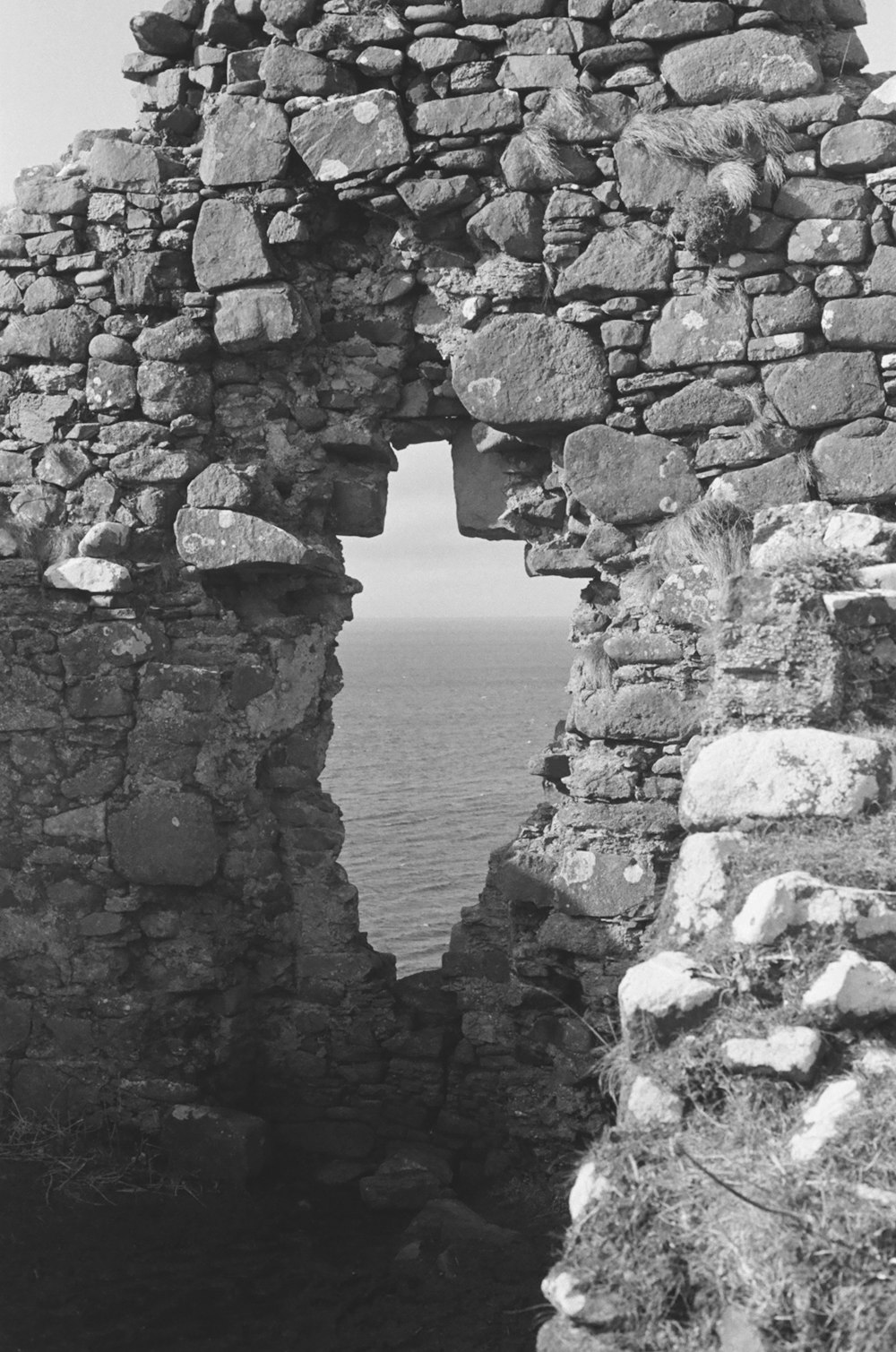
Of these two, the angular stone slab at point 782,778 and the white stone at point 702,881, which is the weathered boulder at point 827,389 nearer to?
the angular stone slab at point 782,778

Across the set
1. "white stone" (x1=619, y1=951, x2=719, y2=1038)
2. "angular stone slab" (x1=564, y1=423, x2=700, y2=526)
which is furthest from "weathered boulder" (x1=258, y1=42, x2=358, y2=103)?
"white stone" (x1=619, y1=951, x2=719, y2=1038)

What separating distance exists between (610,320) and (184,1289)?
4.59 metres

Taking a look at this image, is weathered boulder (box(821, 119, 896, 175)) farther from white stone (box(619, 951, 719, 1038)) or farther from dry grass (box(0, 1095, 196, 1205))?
dry grass (box(0, 1095, 196, 1205))

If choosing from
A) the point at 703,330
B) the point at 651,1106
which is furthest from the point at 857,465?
the point at 651,1106

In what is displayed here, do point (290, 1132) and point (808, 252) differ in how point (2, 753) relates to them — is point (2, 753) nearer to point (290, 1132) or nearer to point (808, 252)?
point (290, 1132)

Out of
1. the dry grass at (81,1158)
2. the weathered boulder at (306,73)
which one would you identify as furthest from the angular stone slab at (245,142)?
the dry grass at (81,1158)

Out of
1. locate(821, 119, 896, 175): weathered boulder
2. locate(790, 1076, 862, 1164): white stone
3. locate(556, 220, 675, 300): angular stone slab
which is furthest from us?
locate(556, 220, 675, 300): angular stone slab

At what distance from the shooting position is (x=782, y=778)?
3.99 m

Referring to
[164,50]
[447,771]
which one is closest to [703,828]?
[164,50]

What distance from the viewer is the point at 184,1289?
5359 millimetres

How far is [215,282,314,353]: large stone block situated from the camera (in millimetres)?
6328

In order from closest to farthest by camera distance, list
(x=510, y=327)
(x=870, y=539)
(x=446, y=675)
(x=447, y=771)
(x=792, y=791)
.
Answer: (x=792, y=791), (x=870, y=539), (x=510, y=327), (x=447, y=771), (x=446, y=675)

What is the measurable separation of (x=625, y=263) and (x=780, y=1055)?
3968 millimetres

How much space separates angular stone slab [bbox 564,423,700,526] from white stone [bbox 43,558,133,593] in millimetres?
2275
